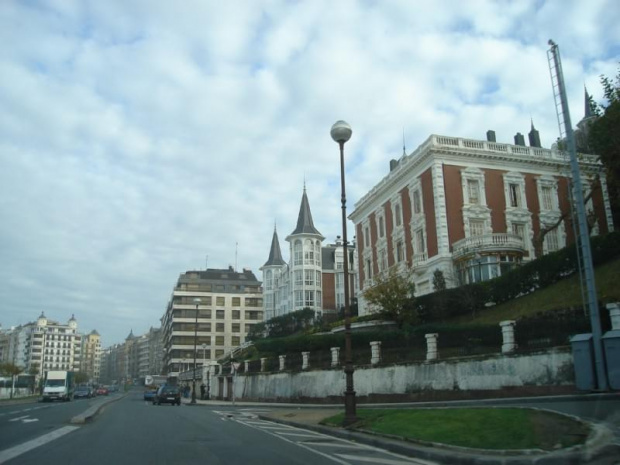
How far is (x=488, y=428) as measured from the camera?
34.2ft

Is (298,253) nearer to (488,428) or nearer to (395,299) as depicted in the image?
(395,299)

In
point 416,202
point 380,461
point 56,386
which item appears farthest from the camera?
point 416,202

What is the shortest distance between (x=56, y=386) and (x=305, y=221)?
4323 cm

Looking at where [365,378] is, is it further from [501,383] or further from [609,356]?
[609,356]

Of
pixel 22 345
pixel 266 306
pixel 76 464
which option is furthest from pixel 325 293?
pixel 22 345

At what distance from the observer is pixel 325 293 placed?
82000mm

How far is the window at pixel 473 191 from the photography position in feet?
153

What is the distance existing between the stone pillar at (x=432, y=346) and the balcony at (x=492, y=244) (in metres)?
19.7

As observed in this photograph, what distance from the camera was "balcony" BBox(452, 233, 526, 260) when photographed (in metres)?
41.4

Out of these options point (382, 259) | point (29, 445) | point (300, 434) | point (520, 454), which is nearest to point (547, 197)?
point (382, 259)

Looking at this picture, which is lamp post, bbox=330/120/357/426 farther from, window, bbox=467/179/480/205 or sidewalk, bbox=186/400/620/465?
window, bbox=467/179/480/205

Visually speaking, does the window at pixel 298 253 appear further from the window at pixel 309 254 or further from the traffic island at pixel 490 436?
the traffic island at pixel 490 436

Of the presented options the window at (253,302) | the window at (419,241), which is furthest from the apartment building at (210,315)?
the window at (419,241)

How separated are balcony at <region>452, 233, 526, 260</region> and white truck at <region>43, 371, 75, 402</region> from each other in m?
35.1
